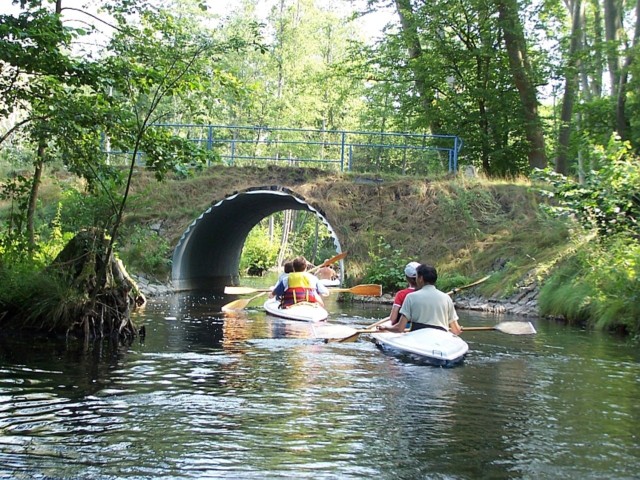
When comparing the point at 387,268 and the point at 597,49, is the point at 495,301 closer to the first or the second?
the point at 387,268

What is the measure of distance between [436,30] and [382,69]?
9.31ft

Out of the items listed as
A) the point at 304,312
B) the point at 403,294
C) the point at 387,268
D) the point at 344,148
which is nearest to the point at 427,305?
the point at 403,294

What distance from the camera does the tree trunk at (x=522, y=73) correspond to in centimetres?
2430

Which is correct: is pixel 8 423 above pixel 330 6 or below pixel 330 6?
below

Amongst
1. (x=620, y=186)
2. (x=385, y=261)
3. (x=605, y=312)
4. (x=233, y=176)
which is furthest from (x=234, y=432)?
(x=233, y=176)

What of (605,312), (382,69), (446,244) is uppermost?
(382,69)

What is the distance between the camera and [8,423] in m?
6.38

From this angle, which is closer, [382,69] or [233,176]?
[233,176]

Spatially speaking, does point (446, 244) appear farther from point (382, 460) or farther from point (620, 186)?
point (382, 460)

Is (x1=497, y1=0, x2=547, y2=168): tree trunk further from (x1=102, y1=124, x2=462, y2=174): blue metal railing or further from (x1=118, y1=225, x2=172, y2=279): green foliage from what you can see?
(x1=118, y1=225, x2=172, y2=279): green foliage

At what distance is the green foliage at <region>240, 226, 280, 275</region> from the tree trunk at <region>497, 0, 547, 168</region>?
54.9 feet

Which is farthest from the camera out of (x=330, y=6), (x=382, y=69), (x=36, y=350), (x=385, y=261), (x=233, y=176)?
(x=330, y=6)

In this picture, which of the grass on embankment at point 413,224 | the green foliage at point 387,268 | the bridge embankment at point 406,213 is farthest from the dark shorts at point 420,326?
the green foliage at point 387,268

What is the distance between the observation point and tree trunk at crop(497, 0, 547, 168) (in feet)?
79.7
